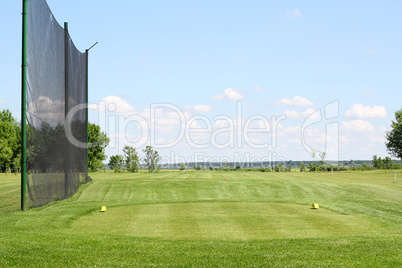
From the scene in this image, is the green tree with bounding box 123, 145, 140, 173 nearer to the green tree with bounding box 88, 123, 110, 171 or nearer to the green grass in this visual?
the green tree with bounding box 88, 123, 110, 171

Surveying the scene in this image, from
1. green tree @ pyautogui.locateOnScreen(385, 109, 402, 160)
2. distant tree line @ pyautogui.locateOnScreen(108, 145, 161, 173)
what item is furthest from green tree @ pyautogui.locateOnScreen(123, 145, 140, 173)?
green tree @ pyautogui.locateOnScreen(385, 109, 402, 160)

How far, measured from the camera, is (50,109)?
15.7 m

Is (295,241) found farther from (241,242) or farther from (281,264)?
(281,264)

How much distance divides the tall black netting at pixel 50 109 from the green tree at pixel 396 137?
65.8 m

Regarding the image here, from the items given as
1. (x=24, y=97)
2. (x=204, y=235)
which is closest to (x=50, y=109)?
(x=24, y=97)

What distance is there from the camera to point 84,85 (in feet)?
84.5

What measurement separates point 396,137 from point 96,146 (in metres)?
52.0

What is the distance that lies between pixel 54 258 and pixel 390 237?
702 cm

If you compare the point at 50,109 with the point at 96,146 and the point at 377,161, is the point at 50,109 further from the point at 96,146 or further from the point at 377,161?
the point at 377,161

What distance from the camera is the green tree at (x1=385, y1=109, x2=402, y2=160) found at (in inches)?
2916

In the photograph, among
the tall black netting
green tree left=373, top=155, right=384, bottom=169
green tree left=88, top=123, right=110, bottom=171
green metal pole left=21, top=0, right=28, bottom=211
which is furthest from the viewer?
green tree left=373, top=155, right=384, bottom=169

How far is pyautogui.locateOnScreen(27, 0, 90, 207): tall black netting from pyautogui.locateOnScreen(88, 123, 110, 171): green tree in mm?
47625

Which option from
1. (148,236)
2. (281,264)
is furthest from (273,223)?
(281,264)

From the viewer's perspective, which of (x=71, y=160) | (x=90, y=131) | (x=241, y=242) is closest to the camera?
(x=241, y=242)
